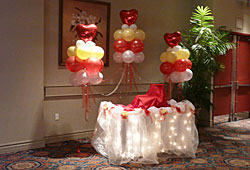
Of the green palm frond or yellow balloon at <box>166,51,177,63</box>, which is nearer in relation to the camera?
yellow balloon at <box>166,51,177,63</box>

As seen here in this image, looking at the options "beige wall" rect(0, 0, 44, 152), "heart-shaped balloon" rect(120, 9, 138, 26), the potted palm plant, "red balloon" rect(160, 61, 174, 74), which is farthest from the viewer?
the potted palm plant

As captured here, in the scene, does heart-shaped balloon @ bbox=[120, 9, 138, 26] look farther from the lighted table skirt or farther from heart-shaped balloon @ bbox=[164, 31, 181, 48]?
the lighted table skirt

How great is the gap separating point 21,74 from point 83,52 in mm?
1107

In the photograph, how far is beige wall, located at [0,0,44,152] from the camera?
3.96 metres

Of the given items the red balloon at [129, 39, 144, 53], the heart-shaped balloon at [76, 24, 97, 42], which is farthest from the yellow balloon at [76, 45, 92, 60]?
the red balloon at [129, 39, 144, 53]

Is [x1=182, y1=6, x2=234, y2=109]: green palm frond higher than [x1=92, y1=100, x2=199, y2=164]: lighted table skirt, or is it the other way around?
[x1=182, y1=6, x2=234, y2=109]: green palm frond

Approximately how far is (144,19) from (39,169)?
3553 mm

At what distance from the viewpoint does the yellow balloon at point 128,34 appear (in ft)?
14.0

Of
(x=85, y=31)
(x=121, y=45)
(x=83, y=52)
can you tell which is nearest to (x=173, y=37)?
(x=121, y=45)

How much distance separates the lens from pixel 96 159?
3.90 m

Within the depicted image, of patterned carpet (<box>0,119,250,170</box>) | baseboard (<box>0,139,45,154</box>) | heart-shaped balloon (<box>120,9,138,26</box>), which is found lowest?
patterned carpet (<box>0,119,250,170</box>)

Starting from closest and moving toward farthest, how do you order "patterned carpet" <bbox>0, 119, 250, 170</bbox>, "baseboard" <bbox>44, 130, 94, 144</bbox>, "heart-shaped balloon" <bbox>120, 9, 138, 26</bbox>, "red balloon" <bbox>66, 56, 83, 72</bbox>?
"patterned carpet" <bbox>0, 119, 250, 170</bbox>
"red balloon" <bbox>66, 56, 83, 72</bbox>
"heart-shaped balloon" <bbox>120, 9, 138, 26</bbox>
"baseboard" <bbox>44, 130, 94, 144</bbox>

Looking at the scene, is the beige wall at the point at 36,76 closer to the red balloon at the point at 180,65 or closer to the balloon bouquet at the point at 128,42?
the balloon bouquet at the point at 128,42

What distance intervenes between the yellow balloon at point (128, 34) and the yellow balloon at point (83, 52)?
783mm
